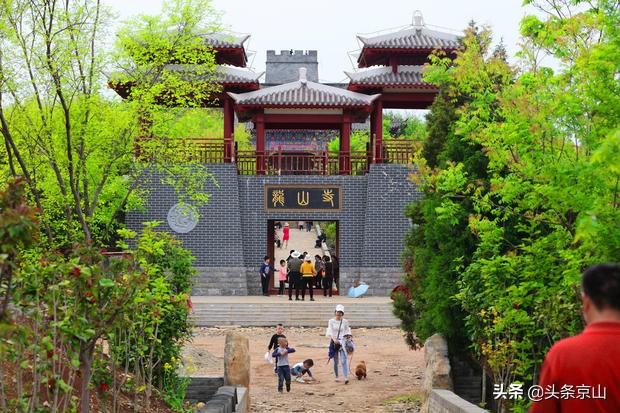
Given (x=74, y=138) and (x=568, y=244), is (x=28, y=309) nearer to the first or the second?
(x=568, y=244)

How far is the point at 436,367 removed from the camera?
10906mm

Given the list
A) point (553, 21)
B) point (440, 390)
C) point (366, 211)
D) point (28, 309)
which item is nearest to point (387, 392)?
point (440, 390)

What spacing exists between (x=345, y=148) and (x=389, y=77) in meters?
2.26

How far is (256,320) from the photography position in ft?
71.2

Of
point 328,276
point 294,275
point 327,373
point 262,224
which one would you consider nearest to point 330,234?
point 262,224

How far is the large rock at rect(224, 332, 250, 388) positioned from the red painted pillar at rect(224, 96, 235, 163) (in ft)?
47.8

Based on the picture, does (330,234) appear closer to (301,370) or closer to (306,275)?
(306,275)

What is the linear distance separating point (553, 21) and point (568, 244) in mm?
1775

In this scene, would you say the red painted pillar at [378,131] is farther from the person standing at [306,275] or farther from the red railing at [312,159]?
the person standing at [306,275]

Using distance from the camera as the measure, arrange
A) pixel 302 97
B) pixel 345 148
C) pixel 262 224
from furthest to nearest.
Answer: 1. pixel 345 148
2. pixel 302 97
3. pixel 262 224

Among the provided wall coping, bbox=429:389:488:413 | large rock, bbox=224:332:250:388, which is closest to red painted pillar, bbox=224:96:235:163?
large rock, bbox=224:332:250:388

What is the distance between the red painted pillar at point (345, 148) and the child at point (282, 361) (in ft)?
43.5

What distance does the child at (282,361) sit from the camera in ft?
40.9

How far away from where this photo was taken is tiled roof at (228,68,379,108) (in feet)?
82.7
